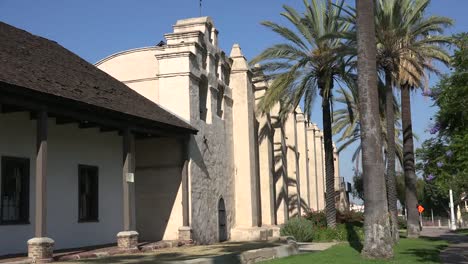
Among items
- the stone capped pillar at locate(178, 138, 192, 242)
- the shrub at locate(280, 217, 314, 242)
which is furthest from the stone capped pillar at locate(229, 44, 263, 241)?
the stone capped pillar at locate(178, 138, 192, 242)

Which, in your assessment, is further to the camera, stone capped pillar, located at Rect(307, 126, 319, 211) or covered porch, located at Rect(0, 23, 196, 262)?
stone capped pillar, located at Rect(307, 126, 319, 211)

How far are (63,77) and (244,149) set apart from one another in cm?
1331

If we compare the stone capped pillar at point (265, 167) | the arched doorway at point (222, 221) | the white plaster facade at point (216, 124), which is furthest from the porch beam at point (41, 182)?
the stone capped pillar at point (265, 167)

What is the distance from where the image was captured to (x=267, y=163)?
3219 cm

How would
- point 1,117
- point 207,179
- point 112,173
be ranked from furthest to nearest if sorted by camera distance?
point 207,179, point 112,173, point 1,117

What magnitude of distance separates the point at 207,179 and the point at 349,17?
31.0ft

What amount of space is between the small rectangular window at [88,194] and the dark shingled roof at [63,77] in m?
2.74

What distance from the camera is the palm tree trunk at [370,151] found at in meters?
16.1

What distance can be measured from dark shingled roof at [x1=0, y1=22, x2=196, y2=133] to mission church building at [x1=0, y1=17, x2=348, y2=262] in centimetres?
7

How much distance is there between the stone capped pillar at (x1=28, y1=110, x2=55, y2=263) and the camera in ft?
45.2

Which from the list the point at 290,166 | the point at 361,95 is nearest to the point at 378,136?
the point at 361,95

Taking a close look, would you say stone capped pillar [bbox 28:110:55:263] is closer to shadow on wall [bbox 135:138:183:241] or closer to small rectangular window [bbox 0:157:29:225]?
small rectangular window [bbox 0:157:29:225]

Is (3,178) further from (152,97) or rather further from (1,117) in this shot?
(152,97)

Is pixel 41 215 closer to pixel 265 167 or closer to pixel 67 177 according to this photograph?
pixel 67 177
